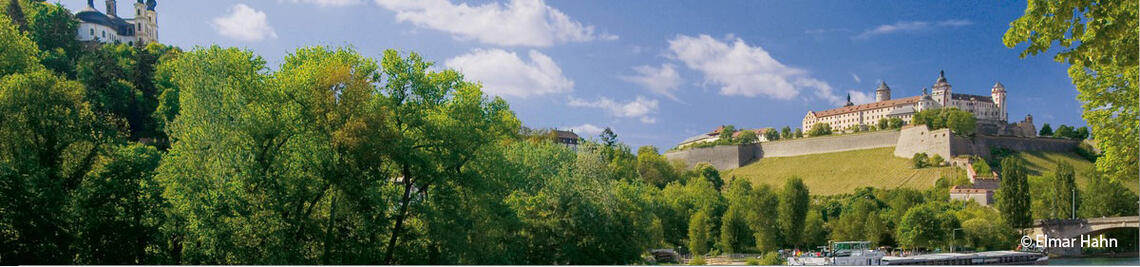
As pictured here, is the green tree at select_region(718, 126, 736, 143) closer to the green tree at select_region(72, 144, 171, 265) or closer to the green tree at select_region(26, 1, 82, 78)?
the green tree at select_region(26, 1, 82, 78)

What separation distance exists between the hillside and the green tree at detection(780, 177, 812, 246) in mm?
21710

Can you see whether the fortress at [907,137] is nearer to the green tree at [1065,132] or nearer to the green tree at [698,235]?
the green tree at [1065,132]

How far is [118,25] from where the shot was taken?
178ft

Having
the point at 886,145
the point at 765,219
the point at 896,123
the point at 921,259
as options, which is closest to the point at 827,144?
the point at 886,145

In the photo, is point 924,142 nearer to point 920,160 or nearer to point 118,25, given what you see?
point 920,160

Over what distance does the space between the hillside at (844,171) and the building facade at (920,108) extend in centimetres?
1032

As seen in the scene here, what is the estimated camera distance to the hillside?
5444 cm

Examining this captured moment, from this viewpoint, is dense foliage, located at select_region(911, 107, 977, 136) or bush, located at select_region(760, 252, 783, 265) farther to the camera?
dense foliage, located at select_region(911, 107, 977, 136)

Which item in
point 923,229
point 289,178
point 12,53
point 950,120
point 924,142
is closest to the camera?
point 289,178

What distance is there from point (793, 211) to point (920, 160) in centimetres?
2997

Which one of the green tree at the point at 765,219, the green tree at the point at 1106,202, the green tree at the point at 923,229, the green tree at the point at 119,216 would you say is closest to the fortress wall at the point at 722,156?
the green tree at the point at 1106,202

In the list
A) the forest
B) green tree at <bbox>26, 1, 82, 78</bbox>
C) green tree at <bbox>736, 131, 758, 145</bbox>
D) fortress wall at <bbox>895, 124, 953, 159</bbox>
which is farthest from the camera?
green tree at <bbox>736, 131, 758, 145</bbox>

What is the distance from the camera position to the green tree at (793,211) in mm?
32125

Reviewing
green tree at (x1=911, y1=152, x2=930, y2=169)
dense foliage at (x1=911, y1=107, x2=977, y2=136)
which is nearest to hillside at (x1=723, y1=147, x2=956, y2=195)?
green tree at (x1=911, y1=152, x2=930, y2=169)
